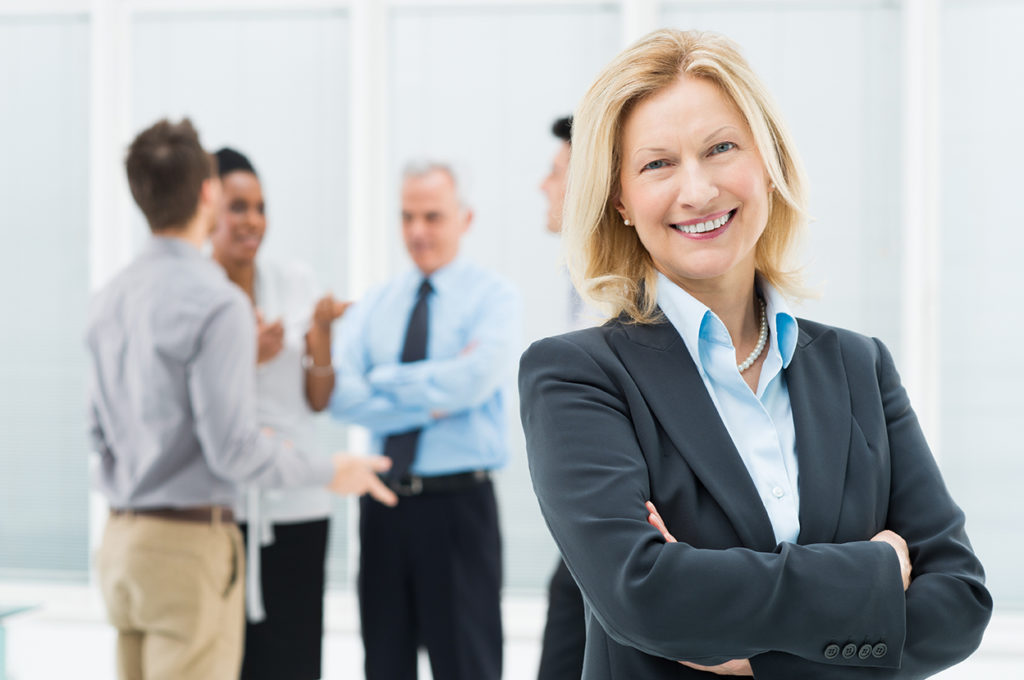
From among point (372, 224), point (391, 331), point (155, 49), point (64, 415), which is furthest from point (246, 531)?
point (155, 49)

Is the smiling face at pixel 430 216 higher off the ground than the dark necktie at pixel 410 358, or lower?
higher

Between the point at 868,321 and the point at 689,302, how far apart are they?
3.47 m

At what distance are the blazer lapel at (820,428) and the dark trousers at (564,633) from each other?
116 cm

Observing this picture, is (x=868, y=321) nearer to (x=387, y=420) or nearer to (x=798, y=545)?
(x=387, y=420)

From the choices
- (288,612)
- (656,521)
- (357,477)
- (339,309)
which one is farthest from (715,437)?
(288,612)

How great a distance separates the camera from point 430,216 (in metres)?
3.29

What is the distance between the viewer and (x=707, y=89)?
46.8 inches

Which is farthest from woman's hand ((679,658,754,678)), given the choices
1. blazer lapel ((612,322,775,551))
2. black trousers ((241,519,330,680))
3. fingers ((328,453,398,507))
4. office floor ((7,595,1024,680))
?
office floor ((7,595,1024,680))

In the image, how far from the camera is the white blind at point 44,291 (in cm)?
470

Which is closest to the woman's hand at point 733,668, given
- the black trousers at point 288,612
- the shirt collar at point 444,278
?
the black trousers at point 288,612

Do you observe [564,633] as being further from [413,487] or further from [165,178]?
[165,178]

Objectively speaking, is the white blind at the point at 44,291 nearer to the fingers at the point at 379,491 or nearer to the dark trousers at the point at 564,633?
the fingers at the point at 379,491

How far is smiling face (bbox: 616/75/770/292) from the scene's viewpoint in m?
1.18

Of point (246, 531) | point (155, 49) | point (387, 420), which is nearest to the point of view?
point (246, 531)
